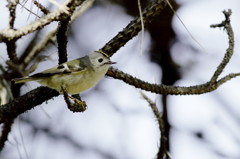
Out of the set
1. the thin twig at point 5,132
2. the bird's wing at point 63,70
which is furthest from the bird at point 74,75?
the thin twig at point 5,132

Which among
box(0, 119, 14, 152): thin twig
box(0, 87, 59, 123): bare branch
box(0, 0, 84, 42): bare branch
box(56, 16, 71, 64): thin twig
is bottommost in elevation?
box(0, 119, 14, 152): thin twig

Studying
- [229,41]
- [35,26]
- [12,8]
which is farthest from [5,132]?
[229,41]

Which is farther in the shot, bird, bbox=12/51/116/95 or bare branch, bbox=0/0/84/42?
bird, bbox=12/51/116/95

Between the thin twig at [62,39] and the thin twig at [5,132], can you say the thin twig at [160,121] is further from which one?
the thin twig at [5,132]

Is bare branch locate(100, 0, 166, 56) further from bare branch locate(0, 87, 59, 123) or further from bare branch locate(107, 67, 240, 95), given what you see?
bare branch locate(0, 87, 59, 123)

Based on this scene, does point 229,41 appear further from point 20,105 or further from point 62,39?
point 20,105

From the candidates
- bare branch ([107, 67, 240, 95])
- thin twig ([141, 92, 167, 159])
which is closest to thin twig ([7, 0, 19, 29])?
bare branch ([107, 67, 240, 95])

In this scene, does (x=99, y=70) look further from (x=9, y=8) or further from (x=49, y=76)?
(x=9, y=8)

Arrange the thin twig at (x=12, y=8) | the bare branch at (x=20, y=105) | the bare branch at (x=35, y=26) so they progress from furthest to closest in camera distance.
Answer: the bare branch at (x=20, y=105), the thin twig at (x=12, y=8), the bare branch at (x=35, y=26)

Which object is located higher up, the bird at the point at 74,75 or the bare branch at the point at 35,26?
the bare branch at the point at 35,26

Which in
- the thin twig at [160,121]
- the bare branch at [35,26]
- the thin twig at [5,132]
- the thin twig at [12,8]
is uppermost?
the thin twig at [12,8]

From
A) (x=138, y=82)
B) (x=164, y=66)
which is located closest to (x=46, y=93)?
(x=138, y=82)

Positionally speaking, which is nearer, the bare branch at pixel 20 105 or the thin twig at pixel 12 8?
the thin twig at pixel 12 8

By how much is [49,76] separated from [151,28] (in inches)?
58.0
